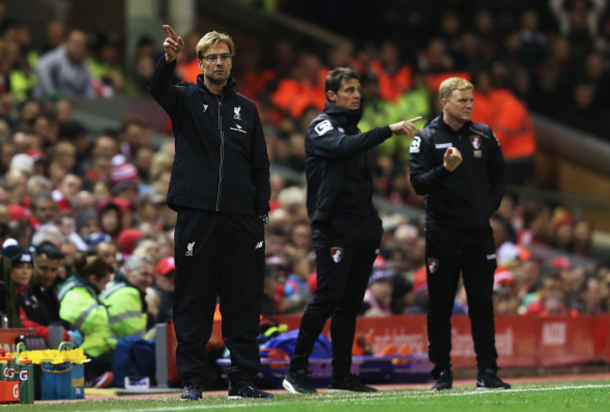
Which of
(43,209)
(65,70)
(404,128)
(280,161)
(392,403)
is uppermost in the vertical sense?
(65,70)

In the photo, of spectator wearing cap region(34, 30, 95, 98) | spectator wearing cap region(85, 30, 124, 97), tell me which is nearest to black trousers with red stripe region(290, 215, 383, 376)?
spectator wearing cap region(34, 30, 95, 98)

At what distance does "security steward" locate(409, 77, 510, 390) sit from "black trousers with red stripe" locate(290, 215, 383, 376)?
51 cm

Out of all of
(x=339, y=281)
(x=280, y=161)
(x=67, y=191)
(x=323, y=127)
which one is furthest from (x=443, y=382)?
(x=280, y=161)

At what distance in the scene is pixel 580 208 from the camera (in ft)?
74.9

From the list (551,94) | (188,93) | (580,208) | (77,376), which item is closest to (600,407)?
(188,93)

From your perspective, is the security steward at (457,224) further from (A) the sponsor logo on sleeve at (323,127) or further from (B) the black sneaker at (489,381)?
(A) the sponsor logo on sleeve at (323,127)

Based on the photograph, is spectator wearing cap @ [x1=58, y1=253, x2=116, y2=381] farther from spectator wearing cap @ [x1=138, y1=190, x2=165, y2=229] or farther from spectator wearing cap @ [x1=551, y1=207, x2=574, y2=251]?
spectator wearing cap @ [x1=551, y1=207, x2=574, y2=251]

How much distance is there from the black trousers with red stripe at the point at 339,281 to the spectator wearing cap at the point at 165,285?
9.26 feet

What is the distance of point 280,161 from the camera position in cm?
1925

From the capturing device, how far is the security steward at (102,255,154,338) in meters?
11.6

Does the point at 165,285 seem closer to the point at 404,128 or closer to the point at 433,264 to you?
the point at 433,264

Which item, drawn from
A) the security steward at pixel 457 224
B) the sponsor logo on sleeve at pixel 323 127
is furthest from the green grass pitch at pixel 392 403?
the sponsor logo on sleeve at pixel 323 127

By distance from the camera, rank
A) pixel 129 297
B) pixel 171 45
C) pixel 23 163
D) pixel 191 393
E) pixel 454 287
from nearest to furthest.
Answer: pixel 171 45 < pixel 191 393 < pixel 454 287 < pixel 129 297 < pixel 23 163

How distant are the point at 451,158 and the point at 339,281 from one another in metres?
1.30
